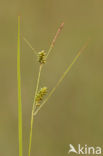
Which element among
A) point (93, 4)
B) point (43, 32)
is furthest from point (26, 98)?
point (93, 4)

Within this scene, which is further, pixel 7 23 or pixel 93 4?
pixel 93 4

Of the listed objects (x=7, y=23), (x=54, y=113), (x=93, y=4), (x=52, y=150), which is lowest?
(x=52, y=150)

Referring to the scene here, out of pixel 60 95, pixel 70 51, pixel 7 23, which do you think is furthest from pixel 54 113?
pixel 7 23

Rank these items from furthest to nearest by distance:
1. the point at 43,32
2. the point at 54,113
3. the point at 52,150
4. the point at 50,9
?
1. the point at 50,9
2. the point at 43,32
3. the point at 54,113
4. the point at 52,150

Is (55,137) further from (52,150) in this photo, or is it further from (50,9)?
(50,9)

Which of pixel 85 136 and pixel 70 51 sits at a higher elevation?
pixel 70 51

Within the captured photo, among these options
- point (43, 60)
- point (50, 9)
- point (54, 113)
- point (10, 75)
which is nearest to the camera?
point (43, 60)
